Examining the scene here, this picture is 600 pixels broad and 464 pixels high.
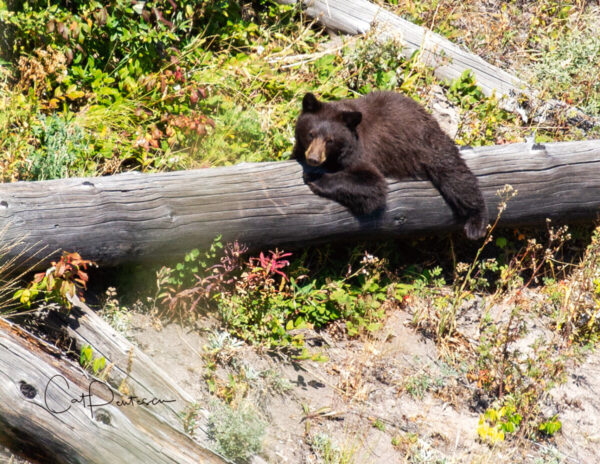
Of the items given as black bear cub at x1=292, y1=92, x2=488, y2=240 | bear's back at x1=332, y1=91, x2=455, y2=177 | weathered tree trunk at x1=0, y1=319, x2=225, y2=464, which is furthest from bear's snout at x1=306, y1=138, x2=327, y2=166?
weathered tree trunk at x1=0, y1=319, x2=225, y2=464

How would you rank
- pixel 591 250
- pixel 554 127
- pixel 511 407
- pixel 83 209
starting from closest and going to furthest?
1. pixel 83 209
2. pixel 511 407
3. pixel 591 250
4. pixel 554 127

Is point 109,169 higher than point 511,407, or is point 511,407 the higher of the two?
point 109,169

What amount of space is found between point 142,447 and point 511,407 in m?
3.14

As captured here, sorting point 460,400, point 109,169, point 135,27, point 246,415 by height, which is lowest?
point 460,400

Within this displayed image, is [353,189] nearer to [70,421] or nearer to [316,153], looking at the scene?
[316,153]

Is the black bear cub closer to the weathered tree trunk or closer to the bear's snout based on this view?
the bear's snout

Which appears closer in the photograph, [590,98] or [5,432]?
[5,432]

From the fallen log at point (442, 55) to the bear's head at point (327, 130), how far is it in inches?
100

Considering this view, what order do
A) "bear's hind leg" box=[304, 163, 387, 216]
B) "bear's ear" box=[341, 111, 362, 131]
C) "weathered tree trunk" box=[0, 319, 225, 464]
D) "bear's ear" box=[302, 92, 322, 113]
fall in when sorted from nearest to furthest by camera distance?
"weathered tree trunk" box=[0, 319, 225, 464] < "bear's hind leg" box=[304, 163, 387, 216] < "bear's ear" box=[341, 111, 362, 131] < "bear's ear" box=[302, 92, 322, 113]

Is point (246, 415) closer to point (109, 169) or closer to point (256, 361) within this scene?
point (256, 361)

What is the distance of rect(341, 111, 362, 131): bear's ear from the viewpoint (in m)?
6.00

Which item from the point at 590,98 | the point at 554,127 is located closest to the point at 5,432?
the point at 554,127

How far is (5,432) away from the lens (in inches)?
128

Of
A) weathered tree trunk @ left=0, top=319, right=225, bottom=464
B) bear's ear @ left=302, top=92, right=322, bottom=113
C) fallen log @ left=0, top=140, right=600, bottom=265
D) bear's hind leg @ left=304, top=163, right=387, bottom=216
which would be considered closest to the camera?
weathered tree trunk @ left=0, top=319, right=225, bottom=464
